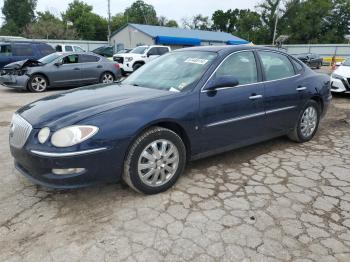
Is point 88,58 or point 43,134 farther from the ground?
point 88,58

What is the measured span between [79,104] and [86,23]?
62.9m

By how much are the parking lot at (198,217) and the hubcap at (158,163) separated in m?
0.19

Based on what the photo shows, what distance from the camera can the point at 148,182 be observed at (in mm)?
3338

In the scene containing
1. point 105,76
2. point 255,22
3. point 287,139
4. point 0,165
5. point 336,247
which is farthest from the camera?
point 255,22

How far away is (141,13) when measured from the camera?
84.7 metres

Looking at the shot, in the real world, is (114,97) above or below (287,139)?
above

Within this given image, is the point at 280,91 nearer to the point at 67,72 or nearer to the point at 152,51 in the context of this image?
the point at 67,72

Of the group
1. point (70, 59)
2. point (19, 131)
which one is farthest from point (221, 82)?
point (70, 59)

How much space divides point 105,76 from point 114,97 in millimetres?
9633

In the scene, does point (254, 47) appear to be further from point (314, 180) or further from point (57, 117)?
point (57, 117)

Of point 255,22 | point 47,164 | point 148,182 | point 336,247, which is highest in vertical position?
point 255,22

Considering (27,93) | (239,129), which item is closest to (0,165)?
(239,129)

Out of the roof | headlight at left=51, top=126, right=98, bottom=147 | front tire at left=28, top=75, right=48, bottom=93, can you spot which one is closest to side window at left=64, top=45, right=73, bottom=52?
front tire at left=28, top=75, right=48, bottom=93

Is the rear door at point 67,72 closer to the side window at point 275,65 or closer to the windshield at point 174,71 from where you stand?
the windshield at point 174,71
